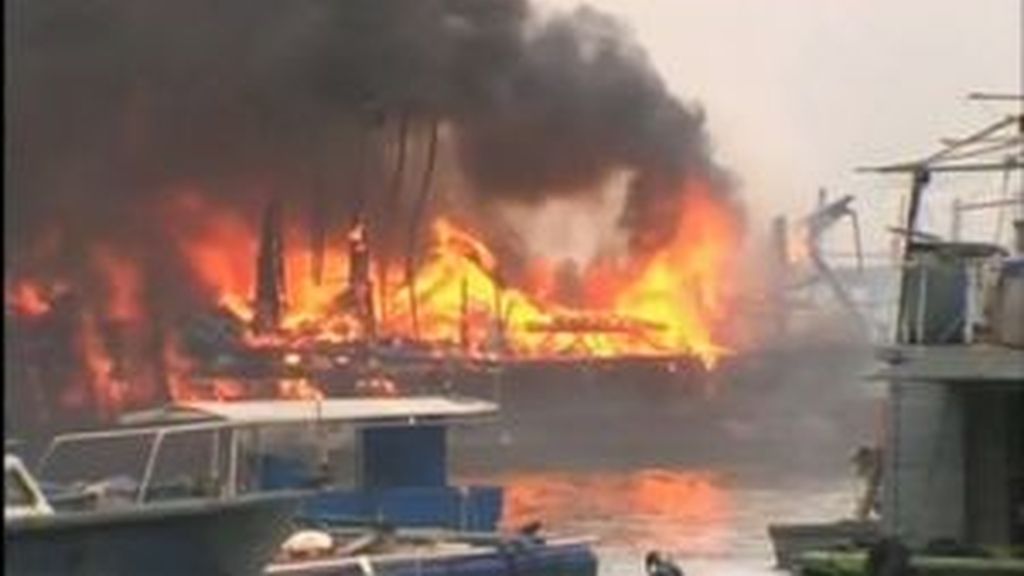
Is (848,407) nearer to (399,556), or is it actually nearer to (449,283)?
(449,283)

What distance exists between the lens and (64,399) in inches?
3620

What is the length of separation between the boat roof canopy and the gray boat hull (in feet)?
11.0

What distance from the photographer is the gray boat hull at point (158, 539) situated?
16.9 metres

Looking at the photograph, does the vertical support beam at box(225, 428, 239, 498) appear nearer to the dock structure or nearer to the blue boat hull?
the blue boat hull

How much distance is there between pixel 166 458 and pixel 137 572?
679 cm

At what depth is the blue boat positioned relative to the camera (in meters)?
21.7

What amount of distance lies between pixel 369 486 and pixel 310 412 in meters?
3.17

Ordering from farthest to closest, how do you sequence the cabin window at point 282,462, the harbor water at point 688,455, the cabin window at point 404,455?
the harbor water at point 688,455
the cabin window at point 404,455
the cabin window at point 282,462

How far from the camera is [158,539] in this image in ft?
58.7

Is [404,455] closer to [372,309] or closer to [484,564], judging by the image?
[484,564]

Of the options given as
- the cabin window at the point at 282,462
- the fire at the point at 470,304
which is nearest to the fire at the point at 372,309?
the fire at the point at 470,304

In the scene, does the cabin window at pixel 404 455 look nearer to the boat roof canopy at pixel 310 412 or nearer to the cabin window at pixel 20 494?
the boat roof canopy at pixel 310 412

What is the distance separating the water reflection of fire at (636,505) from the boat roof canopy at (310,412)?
13.9m

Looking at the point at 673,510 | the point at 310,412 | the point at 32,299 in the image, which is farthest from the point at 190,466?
the point at 32,299
